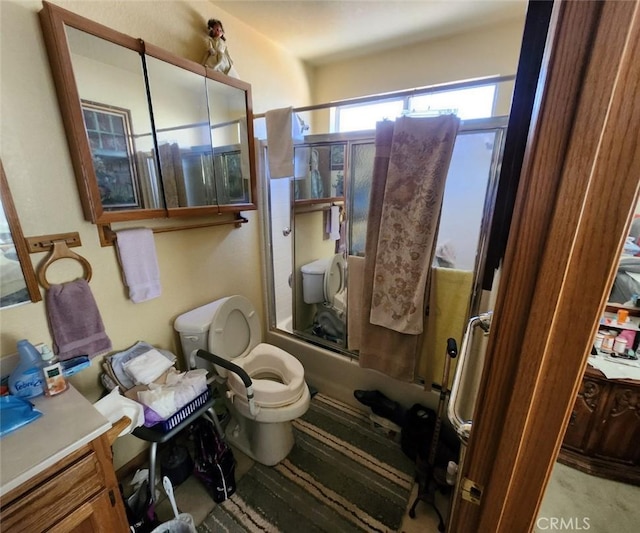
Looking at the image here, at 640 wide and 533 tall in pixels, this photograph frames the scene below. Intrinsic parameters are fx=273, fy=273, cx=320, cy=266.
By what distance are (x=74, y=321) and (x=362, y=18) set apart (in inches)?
89.9

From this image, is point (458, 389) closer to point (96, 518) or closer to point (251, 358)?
point (96, 518)

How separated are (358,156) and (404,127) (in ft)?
1.19

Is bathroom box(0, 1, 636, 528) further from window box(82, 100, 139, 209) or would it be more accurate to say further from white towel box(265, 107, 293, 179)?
white towel box(265, 107, 293, 179)

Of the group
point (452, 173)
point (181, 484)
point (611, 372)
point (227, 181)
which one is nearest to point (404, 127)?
point (452, 173)

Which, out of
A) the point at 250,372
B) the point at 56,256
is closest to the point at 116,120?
the point at 56,256

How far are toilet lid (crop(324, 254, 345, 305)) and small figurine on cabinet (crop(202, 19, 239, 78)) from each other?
1376mm

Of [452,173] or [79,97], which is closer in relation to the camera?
[79,97]

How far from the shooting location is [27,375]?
0.97m

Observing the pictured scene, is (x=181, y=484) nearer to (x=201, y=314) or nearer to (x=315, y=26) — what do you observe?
(x=201, y=314)

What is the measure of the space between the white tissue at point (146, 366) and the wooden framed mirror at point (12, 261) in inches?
18.5

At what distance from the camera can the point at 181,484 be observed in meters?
1.48

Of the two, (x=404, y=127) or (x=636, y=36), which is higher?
(x=404, y=127)

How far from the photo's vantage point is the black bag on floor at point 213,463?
139 cm

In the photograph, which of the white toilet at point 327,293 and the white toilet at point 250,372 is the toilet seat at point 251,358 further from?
the white toilet at point 327,293
